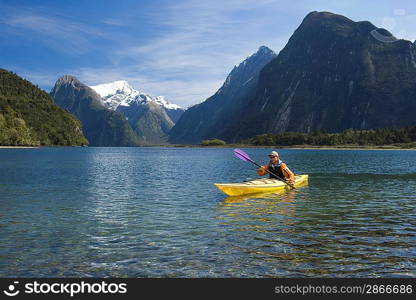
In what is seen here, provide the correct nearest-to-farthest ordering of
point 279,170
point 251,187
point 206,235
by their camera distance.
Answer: point 206,235 < point 251,187 < point 279,170

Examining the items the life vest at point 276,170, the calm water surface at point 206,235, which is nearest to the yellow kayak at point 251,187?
the life vest at point 276,170

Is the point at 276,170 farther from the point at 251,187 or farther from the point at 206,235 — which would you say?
the point at 206,235

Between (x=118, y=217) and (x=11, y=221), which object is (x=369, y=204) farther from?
(x=11, y=221)

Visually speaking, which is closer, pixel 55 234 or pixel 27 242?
pixel 27 242

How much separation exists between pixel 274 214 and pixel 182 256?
1159 centimetres

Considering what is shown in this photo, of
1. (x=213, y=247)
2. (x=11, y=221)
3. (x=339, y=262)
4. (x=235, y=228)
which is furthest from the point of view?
(x=11, y=221)

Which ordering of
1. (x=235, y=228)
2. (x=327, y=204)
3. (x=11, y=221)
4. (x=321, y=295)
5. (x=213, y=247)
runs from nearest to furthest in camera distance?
1. (x=321, y=295)
2. (x=213, y=247)
3. (x=235, y=228)
4. (x=11, y=221)
5. (x=327, y=204)

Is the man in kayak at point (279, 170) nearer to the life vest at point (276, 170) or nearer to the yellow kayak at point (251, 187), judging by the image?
the life vest at point (276, 170)

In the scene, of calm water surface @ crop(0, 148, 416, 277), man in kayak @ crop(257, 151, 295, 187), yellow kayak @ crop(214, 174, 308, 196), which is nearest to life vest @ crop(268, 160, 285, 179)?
man in kayak @ crop(257, 151, 295, 187)

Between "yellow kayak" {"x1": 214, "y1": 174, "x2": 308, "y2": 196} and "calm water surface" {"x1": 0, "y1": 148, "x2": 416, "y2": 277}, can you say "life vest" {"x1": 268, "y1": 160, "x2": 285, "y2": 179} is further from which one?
"calm water surface" {"x1": 0, "y1": 148, "x2": 416, "y2": 277}

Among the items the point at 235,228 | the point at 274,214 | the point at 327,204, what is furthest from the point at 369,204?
the point at 235,228

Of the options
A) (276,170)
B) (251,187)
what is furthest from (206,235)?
(276,170)

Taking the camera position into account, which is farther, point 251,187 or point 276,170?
A: point 276,170

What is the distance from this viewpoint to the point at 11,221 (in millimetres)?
23828
